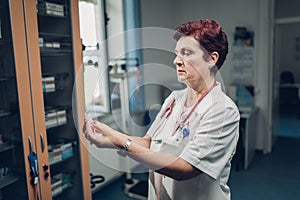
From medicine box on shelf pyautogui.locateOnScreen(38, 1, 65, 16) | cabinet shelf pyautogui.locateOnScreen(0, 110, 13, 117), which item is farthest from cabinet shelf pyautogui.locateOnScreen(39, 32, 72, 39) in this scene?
cabinet shelf pyautogui.locateOnScreen(0, 110, 13, 117)

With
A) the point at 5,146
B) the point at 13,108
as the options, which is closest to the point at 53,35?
the point at 13,108

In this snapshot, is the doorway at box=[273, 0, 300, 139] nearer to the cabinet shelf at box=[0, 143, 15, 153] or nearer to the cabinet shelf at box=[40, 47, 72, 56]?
the cabinet shelf at box=[40, 47, 72, 56]

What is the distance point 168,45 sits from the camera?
0.88 meters

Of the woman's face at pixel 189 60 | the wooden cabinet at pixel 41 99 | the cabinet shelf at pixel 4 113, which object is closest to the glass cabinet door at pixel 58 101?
the wooden cabinet at pixel 41 99

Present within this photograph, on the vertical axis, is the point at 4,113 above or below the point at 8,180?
above

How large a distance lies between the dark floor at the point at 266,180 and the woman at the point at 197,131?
1949 mm

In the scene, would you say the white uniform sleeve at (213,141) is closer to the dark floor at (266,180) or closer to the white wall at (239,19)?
the dark floor at (266,180)

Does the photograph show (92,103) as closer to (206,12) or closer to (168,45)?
(168,45)

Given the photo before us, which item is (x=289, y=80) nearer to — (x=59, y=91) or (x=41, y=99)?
(x=59, y=91)

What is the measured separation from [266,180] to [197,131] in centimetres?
247

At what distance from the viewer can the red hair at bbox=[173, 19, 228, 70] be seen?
0.79 meters

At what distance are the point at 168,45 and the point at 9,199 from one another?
144cm

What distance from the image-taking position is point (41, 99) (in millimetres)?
1665

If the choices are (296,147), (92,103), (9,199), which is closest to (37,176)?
(9,199)
